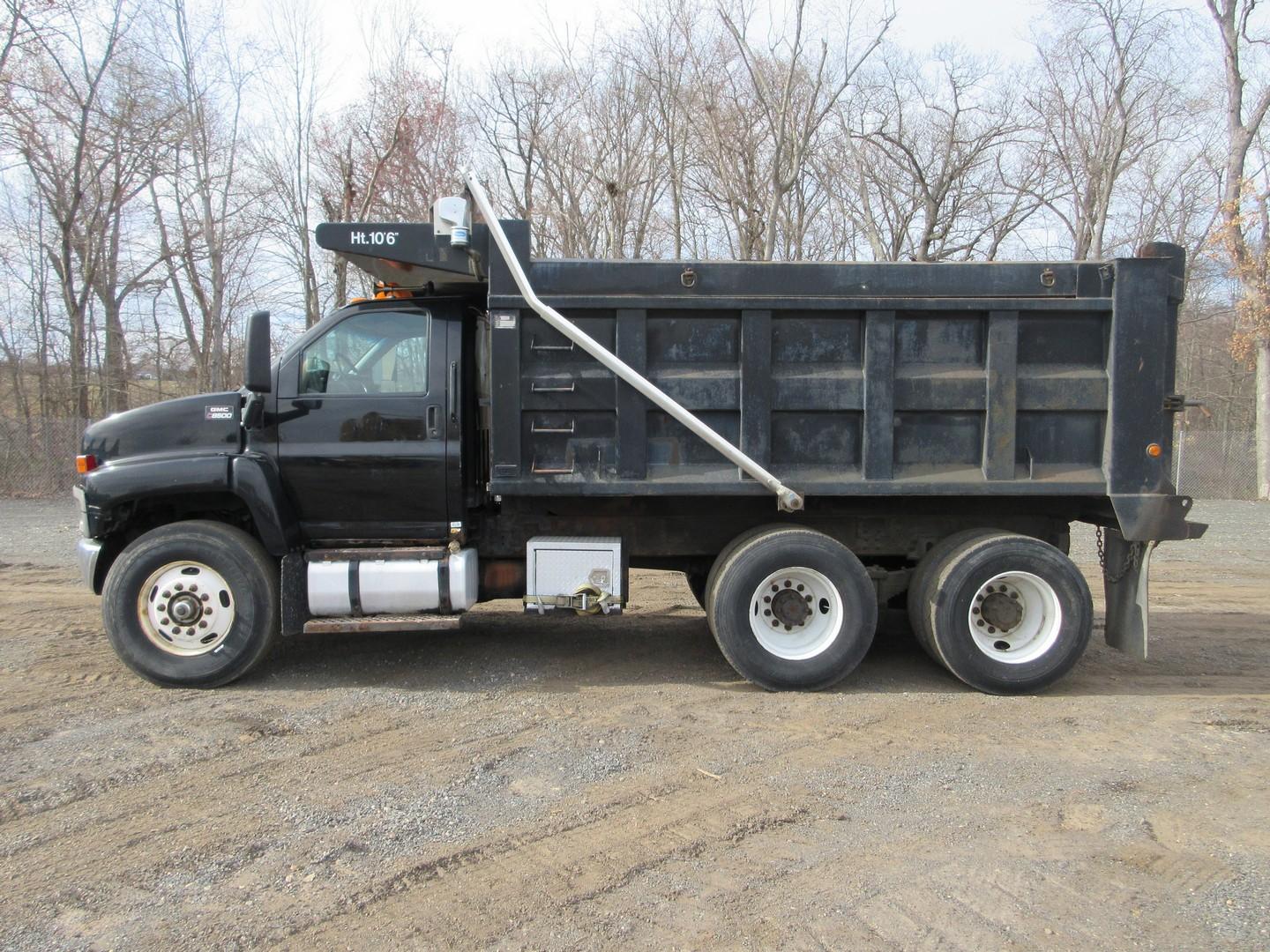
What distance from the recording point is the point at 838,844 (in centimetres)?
373

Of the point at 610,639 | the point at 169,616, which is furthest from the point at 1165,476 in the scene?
the point at 169,616

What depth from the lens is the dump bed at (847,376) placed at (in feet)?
18.4

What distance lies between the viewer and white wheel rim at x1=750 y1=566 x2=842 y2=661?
583 cm

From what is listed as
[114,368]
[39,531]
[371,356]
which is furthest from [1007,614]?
[114,368]

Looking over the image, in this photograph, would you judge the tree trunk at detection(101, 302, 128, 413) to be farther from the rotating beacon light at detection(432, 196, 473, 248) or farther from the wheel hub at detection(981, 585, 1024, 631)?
the wheel hub at detection(981, 585, 1024, 631)

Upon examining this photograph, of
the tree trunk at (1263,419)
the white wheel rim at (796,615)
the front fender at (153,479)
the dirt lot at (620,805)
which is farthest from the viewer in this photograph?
the tree trunk at (1263,419)

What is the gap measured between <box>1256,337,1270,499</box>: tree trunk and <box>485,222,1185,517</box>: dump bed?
1888 cm

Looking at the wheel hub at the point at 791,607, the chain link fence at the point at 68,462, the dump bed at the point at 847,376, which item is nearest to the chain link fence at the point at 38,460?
the chain link fence at the point at 68,462

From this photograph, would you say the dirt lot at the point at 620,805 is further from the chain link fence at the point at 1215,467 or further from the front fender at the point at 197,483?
the chain link fence at the point at 1215,467

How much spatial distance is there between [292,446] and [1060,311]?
5053mm

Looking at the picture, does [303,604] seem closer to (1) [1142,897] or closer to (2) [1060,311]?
(1) [1142,897]

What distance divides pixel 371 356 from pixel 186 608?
201 cm

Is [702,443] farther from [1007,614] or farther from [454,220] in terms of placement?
[1007,614]

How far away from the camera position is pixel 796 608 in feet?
19.3
